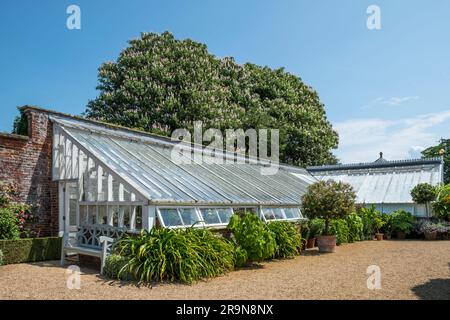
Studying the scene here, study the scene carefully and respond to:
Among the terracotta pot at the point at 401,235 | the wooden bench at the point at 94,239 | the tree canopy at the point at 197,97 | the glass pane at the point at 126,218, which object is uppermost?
the tree canopy at the point at 197,97

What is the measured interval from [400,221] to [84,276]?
16.7 metres

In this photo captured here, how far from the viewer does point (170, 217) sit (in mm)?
10039

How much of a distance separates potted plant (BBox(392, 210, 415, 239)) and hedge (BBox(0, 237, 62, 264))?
53.3ft

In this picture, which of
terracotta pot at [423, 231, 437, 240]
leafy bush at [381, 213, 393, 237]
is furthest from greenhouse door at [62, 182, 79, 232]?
terracotta pot at [423, 231, 437, 240]

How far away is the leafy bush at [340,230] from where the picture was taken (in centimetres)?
1609

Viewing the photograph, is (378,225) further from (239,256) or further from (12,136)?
(12,136)

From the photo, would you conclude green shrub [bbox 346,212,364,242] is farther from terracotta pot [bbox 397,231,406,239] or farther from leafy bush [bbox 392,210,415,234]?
terracotta pot [bbox 397,231,406,239]

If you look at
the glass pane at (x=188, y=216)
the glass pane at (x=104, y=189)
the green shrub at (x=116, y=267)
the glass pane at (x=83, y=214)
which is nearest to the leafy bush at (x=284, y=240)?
the glass pane at (x=188, y=216)

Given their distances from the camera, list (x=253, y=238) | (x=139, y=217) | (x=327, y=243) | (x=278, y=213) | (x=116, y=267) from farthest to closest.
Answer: (x=278, y=213) → (x=327, y=243) → (x=253, y=238) → (x=139, y=217) → (x=116, y=267)

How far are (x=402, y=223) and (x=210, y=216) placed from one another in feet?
42.3

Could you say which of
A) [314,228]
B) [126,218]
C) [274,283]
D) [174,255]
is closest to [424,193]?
[314,228]

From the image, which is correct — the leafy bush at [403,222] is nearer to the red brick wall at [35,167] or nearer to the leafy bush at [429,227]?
the leafy bush at [429,227]

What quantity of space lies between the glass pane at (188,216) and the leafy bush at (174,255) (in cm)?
89

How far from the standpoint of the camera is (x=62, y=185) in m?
13.0
